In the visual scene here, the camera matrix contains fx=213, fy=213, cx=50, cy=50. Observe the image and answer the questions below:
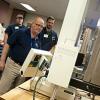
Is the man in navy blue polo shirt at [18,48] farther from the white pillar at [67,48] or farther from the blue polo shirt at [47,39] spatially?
the white pillar at [67,48]

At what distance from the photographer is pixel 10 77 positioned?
8.31 feet

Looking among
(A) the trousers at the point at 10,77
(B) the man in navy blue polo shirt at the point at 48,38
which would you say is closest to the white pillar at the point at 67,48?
(A) the trousers at the point at 10,77

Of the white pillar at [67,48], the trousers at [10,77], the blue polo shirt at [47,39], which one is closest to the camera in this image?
the white pillar at [67,48]

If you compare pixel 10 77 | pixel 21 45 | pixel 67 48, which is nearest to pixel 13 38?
pixel 21 45

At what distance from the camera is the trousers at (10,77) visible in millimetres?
2486

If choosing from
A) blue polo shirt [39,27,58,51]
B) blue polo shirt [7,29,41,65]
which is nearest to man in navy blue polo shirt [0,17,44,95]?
blue polo shirt [7,29,41,65]

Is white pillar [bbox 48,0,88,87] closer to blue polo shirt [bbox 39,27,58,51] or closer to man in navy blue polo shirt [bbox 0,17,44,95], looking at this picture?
man in navy blue polo shirt [bbox 0,17,44,95]

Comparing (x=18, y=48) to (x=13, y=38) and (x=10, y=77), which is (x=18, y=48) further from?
(x=10, y=77)

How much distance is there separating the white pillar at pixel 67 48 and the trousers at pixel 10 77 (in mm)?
1273

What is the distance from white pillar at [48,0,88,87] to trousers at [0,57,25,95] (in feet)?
4.18

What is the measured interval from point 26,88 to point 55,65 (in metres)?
0.56

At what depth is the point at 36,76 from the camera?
176 centimetres

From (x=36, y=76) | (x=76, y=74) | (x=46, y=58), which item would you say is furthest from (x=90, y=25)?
(x=36, y=76)

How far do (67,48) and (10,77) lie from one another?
54.5 inches
